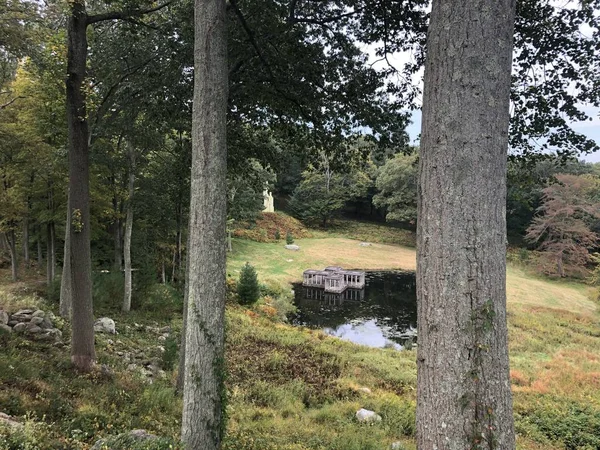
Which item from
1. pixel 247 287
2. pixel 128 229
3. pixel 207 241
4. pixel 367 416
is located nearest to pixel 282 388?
pixel 367 416

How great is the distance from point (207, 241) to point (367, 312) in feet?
55.4

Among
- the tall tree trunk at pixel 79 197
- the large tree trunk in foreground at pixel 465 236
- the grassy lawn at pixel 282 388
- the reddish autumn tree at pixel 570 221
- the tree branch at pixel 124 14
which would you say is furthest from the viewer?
the reddish autumn tree at pixel 570 221

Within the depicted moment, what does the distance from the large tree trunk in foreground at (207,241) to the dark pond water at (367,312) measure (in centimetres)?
1201

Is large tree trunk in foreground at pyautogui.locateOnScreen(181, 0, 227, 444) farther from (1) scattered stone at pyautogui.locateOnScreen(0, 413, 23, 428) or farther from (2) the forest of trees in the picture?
(1) scattered stone at pyautogui.locateOnScreen(0, 413, 23, 428)

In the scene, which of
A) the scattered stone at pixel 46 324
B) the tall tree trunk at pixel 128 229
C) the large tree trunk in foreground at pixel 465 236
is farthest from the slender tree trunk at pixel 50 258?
the large tree trunk in foreground at pixel 465 236

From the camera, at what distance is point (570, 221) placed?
26.8 meters

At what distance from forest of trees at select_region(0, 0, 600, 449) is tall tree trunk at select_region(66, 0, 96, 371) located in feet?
0.08

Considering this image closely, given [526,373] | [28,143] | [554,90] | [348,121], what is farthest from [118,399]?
[526,373]

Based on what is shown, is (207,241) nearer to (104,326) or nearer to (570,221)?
(104,326)

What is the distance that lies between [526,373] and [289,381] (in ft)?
24.7

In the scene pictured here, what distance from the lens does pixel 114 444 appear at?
10.4 feet

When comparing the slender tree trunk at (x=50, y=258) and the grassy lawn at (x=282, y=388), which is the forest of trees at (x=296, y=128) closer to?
the slender tree trunk at (x=50, y=258)

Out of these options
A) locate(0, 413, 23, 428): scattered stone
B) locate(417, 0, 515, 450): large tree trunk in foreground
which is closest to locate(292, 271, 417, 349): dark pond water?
locate(0, 413, 23, 428): scattered stone

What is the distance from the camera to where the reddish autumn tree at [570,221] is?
26125mm
